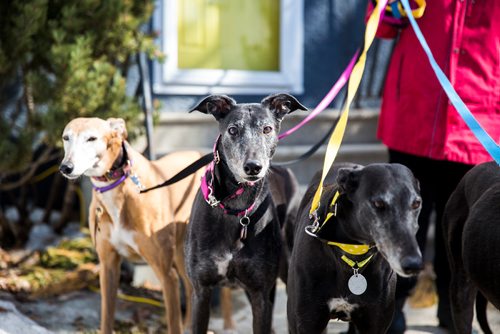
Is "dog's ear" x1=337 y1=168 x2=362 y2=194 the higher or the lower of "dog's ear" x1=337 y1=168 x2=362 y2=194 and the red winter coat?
the lower

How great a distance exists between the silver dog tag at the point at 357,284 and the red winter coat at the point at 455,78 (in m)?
1.41

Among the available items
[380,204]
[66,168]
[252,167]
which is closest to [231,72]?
[66,168]

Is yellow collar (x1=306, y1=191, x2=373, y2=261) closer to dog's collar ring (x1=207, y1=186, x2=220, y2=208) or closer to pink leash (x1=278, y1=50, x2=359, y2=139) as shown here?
dog's collar ring (x1=207, y1=186, x2=220, y2=208)

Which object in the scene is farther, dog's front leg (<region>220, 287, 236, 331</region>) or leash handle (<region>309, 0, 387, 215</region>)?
dog's front leg (<region>220, 287, 236, 331</region>)

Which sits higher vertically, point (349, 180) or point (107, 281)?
point (349, 180)

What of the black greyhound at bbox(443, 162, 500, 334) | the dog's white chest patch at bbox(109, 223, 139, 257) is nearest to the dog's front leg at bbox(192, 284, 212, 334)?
the dog's white chest patch at bbox(109, 223, 139, 257)

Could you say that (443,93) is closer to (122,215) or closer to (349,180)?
(349,180)

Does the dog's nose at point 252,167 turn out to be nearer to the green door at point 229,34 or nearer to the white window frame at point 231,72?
the white window frame at point 231,72

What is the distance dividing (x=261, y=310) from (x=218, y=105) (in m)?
1.09

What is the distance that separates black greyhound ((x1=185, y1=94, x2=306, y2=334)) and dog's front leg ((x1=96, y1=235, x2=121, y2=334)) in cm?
75

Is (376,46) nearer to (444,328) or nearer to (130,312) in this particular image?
(444,328)

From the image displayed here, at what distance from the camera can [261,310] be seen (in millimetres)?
3406

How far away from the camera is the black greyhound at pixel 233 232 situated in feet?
11.0

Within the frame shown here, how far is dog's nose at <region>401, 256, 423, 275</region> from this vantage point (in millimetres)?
2344
